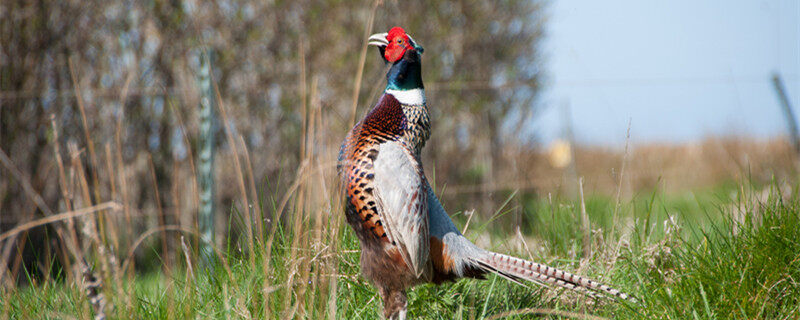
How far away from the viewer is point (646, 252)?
3.11m

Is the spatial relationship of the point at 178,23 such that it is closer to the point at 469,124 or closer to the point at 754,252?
the point at 469,124

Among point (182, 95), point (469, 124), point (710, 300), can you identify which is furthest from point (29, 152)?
point (710, 300)

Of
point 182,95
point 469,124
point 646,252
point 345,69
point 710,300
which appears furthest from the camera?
point 469,124

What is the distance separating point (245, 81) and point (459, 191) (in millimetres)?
2130

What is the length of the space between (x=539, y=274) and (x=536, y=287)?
1.64 feet

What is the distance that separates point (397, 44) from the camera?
8.91ft

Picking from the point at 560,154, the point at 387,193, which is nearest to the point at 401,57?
the point at 387,193

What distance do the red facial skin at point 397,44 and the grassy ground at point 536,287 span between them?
78 cm

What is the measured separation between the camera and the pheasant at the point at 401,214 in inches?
98.7

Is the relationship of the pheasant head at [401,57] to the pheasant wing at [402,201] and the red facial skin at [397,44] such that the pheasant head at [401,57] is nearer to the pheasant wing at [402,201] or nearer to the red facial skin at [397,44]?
the red facial skin at [397,44]

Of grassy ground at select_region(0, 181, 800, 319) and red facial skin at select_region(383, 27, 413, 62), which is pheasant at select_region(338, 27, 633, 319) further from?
grassy ground at select_region(0, 181, 800, 319)

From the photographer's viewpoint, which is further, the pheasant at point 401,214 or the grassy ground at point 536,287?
the pheasant at point 401,214

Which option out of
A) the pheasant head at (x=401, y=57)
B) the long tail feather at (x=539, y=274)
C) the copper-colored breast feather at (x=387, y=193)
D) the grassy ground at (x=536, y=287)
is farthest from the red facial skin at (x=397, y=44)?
the long tail feather at (x=539, y=274)

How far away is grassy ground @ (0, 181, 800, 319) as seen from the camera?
2.36m
